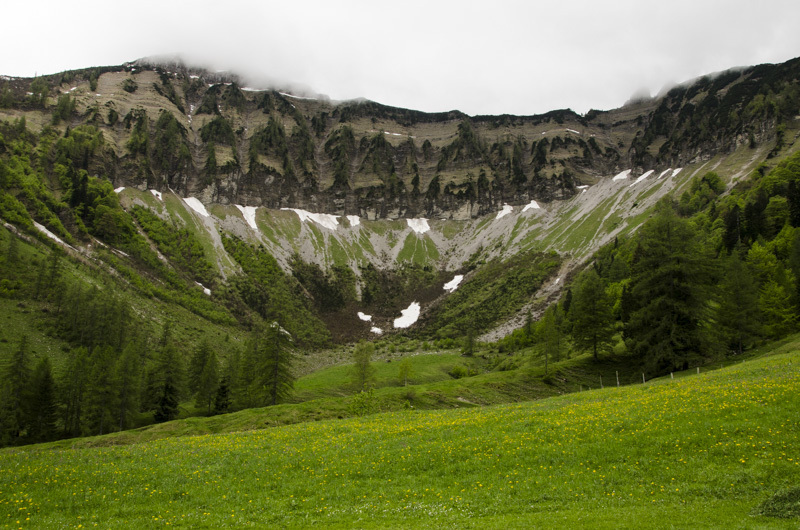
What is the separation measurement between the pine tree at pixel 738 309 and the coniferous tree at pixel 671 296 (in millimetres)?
5929

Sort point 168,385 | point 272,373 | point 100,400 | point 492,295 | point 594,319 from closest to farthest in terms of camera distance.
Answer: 1. point 594,319
2. point 272,373
3. point 100,400
4. point 168,385
5. point 492,295

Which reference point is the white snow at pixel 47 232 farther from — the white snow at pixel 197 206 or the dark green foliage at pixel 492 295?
the dark green foliage at pixel 492 295

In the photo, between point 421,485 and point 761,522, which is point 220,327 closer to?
point 421,485

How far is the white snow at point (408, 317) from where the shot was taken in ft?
545

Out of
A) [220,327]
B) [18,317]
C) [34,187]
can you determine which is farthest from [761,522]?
[34,187]

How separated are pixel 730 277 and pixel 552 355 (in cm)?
2435

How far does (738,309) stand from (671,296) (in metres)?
10.9

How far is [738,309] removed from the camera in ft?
154

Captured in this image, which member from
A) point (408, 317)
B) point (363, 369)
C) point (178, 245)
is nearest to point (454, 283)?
point (408, 317)

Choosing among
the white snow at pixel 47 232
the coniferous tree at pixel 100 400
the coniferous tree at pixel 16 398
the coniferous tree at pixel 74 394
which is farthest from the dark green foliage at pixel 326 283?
the coniferous tree at pixel 16 398

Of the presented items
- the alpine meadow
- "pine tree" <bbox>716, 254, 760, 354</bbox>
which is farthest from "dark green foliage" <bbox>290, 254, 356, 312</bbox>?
"pine tree" <bbox>716, 254, 760, 354</bbox>

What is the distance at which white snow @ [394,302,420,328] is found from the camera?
166100 mm

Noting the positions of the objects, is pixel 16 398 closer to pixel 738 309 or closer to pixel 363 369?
pixel 363 369

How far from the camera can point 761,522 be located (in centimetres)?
1020
